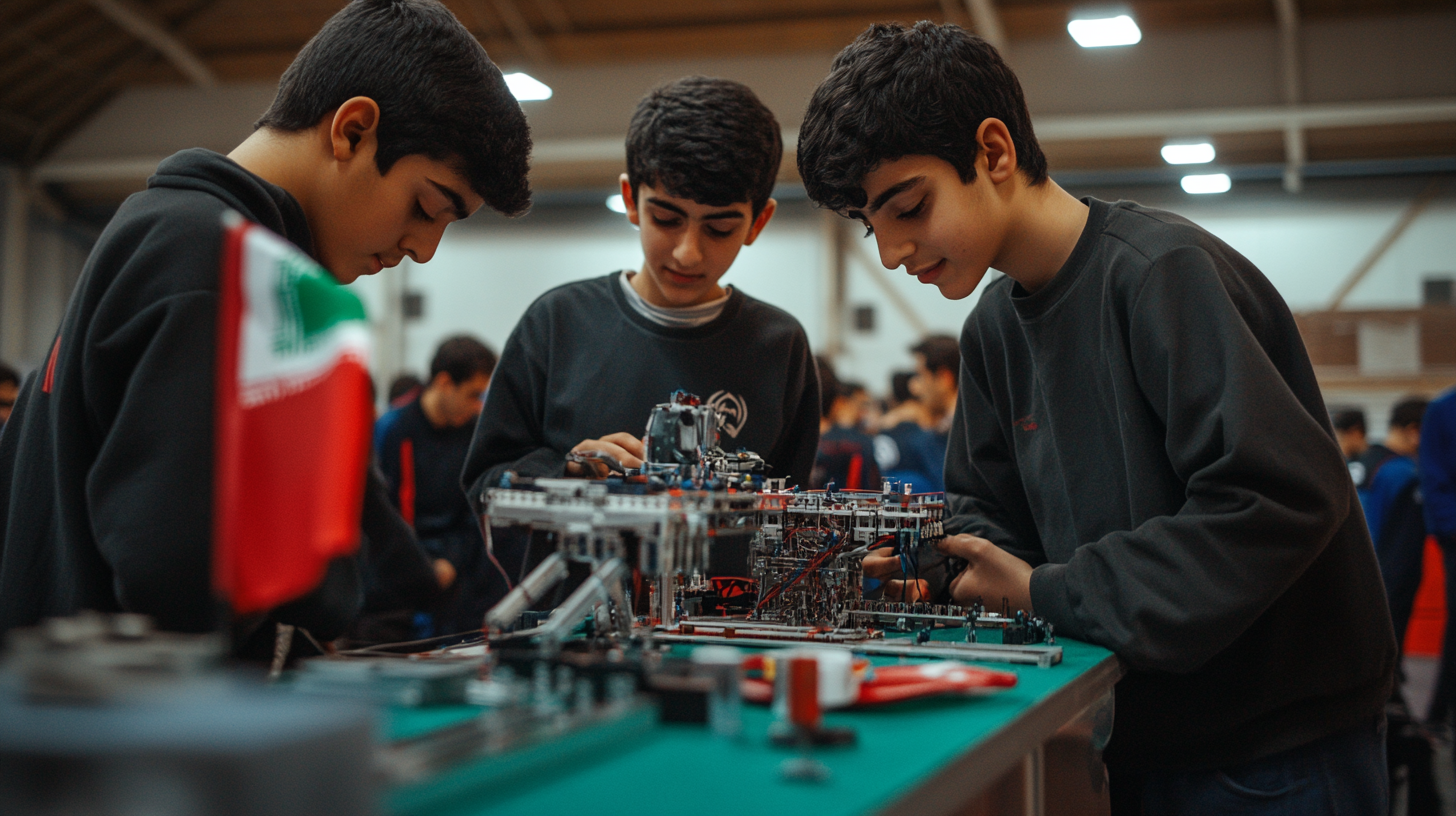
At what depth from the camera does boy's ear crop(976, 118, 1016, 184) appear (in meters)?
1.71

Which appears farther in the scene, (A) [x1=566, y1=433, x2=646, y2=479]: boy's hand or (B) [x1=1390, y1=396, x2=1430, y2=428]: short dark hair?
(B) [x1=1390, y1=396, x2=1430, y2=428]: short dark hair

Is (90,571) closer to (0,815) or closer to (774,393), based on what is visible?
(0,815)

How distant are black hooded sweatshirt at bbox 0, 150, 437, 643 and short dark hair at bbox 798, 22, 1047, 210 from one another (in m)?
A: 0.81

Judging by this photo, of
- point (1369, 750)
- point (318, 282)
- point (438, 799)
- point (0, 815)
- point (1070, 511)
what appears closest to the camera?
point (0, 815)

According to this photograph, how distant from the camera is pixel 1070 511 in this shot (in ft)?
5.70

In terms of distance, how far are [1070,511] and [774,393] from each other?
655 mm

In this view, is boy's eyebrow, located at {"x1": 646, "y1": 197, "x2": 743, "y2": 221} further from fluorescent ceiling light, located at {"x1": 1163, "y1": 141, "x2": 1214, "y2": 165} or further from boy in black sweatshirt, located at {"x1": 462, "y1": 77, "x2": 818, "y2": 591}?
fluorescent ceiling light, located at {"x1": 1163, "y1": 141, "x2": 1214, "y2": 165}

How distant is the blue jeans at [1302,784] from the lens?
4.99ft

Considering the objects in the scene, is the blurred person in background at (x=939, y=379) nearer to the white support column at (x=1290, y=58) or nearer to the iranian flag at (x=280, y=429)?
the white support column at (x=1290, y=58)

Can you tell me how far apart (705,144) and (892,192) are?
1.49 ft

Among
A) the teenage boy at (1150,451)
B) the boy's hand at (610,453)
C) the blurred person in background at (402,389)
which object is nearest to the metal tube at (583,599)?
the boy's hand at (610,453)

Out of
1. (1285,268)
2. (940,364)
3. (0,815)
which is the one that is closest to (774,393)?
(0,815)

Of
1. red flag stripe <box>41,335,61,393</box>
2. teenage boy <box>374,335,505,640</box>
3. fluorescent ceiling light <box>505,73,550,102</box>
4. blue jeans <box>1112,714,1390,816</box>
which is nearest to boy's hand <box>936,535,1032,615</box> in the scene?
blue jeans <box>1112,714,1390,816</box>

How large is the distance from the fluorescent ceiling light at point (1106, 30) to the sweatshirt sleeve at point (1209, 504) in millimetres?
5795
